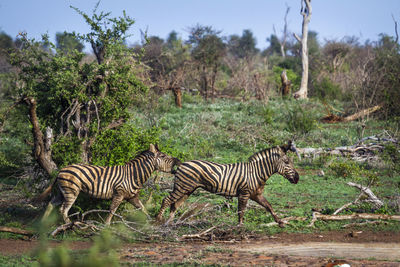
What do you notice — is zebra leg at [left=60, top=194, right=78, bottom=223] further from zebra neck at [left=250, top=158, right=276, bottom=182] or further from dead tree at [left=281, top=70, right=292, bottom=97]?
dead tree at [left=281, top=70, right=292, bottom=97]

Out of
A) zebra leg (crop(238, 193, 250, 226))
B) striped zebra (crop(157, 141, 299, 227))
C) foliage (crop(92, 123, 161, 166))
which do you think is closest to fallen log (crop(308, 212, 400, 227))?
striped zebra (crop(157, 141, 299, 227))

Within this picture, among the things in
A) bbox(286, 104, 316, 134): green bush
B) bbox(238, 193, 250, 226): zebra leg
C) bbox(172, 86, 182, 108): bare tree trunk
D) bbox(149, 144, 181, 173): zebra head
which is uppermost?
bbox(172, 86, 182, 108): bare tree trunk

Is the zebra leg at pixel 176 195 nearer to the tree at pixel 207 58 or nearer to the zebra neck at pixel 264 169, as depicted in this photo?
the zebra neck at pixel 264 169

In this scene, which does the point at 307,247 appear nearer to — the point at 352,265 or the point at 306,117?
the point at 352,265

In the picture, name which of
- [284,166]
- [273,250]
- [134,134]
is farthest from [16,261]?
[284,166]

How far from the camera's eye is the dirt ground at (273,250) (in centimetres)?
557

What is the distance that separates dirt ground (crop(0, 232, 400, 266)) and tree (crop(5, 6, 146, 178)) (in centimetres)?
227

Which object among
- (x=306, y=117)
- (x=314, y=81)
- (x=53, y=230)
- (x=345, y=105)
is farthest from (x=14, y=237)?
(x=314, y=81)

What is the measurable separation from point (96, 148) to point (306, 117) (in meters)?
10.2

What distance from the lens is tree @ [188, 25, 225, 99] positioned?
2534 centimetres

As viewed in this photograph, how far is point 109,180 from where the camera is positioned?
292 inches

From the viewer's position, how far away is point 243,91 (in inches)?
1011

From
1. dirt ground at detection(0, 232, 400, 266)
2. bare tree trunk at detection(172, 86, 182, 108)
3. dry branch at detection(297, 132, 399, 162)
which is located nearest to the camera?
dirt ground at detection(0, 232, 400, 266)

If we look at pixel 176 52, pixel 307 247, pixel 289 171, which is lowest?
pixel 307 247
